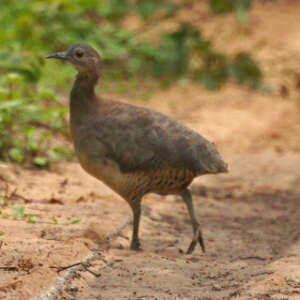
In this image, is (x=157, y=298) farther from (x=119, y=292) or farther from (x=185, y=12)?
(x=185, y=12)

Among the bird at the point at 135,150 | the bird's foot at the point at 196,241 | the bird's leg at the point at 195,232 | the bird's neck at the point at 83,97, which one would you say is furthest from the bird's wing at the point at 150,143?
the bird's foot at the point at 196,241

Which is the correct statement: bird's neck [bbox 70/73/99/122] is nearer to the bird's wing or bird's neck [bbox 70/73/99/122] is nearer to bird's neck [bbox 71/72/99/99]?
bird's neck [bbox 71/72/99/99]

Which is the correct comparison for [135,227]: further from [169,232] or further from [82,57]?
[82,57]

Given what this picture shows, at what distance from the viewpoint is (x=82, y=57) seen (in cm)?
548

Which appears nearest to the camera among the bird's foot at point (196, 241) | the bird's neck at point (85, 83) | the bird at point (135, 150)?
the bird at point (135, 150)

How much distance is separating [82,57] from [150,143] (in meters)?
0.98

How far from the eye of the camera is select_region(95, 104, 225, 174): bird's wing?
503 cm

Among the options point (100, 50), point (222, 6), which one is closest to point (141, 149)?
point (100, 50)

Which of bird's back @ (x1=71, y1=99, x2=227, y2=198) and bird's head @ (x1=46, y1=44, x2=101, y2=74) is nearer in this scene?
bird's back @ (x1=71, y1=99, x2=227, y2=198)

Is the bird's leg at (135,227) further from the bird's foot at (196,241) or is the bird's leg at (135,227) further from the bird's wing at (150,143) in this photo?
the bird's foot at (196,241)

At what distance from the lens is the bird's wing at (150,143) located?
5031mm

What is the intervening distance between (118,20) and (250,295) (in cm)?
879

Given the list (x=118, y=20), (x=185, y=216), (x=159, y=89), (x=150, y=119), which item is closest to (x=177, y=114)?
(x=159, y=89)

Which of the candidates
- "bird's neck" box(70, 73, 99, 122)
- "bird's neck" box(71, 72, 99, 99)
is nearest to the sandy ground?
"bird's neck" box(70, 73, 99, 122)
